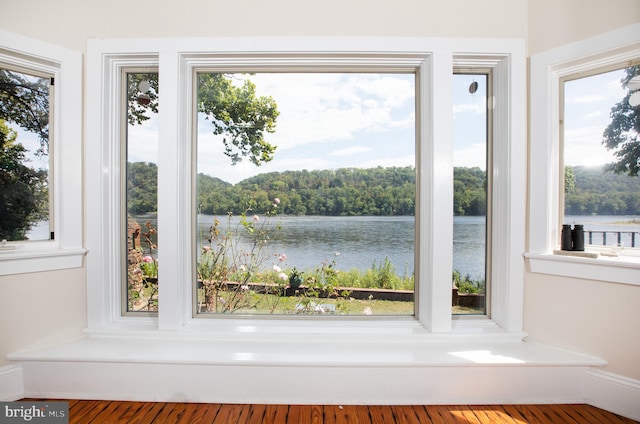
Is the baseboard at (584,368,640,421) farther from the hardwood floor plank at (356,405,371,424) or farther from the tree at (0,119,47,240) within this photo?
the tree at (0,119,47,240)

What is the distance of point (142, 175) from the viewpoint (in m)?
2.11

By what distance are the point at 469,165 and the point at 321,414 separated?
172cm

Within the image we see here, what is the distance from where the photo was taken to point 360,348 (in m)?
1.92

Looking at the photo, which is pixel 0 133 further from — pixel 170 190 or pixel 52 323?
pixel 52 323

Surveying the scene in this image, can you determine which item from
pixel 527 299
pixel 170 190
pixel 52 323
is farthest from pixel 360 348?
pixel 52 323

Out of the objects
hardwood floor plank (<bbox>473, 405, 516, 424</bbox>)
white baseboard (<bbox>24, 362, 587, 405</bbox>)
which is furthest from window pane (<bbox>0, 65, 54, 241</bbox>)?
hardwood floor plank (<bbox>473, 405, 516, 424</bbox>)

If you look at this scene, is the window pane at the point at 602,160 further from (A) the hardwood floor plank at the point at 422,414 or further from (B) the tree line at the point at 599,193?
(A) the hardwood floor plank at the point at 422,414

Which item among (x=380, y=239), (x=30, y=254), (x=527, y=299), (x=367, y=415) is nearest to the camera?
(x=367, y=415)

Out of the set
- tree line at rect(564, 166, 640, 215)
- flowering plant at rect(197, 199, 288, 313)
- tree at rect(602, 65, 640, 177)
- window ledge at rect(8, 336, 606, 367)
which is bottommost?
window ledge at rect(8, 336, 606, 367)

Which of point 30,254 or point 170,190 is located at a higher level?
point 170,190

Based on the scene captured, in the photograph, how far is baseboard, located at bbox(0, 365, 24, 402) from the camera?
179 centimetres

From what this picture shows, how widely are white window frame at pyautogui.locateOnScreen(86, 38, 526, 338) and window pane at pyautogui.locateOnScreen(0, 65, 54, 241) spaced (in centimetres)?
26

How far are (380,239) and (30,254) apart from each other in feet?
6.83

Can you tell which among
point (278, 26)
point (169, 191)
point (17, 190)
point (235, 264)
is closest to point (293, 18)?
point (278, 26)
